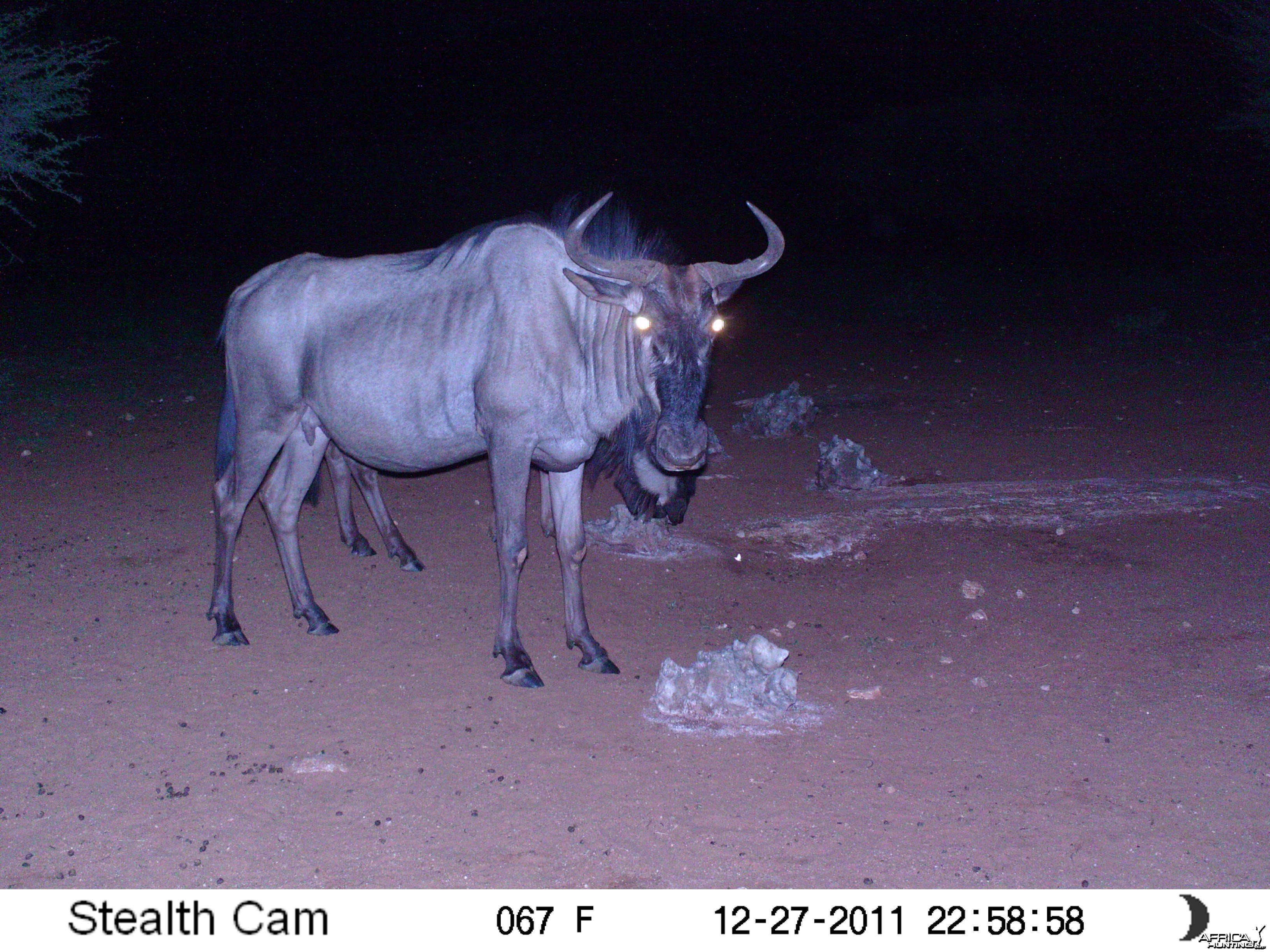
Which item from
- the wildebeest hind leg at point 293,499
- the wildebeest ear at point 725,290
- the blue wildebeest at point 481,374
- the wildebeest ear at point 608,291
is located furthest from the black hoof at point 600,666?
the wildebeest ear at point 725,290

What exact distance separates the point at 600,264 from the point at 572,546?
1423 mm

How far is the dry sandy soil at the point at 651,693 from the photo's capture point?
3.85m

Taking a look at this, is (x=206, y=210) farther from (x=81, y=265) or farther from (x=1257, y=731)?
(x=1257, y=731)

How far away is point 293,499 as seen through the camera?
615cm

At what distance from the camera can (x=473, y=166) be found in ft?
108

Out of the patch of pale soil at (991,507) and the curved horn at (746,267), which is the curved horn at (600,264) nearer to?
the curved horn at (746,267)

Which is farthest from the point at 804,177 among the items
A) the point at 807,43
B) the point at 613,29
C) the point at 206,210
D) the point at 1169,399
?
the point at 1169,399

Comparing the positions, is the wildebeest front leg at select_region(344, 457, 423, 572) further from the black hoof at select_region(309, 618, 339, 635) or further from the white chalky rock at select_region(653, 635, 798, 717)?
the white chalky rock at select_region(653, 635, 798, 717)

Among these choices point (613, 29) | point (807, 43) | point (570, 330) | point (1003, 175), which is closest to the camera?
point (570, 330)

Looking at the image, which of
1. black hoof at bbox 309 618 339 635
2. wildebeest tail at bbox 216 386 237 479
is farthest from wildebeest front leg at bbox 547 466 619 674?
wildebeest tail at bbox 216 386 237 479

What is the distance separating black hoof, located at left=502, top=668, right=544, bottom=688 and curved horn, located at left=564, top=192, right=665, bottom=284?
1802mm

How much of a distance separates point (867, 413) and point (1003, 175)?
23305mm

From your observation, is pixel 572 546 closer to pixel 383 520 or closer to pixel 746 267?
pixel 746 267

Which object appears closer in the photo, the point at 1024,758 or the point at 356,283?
the point at 1024,758
